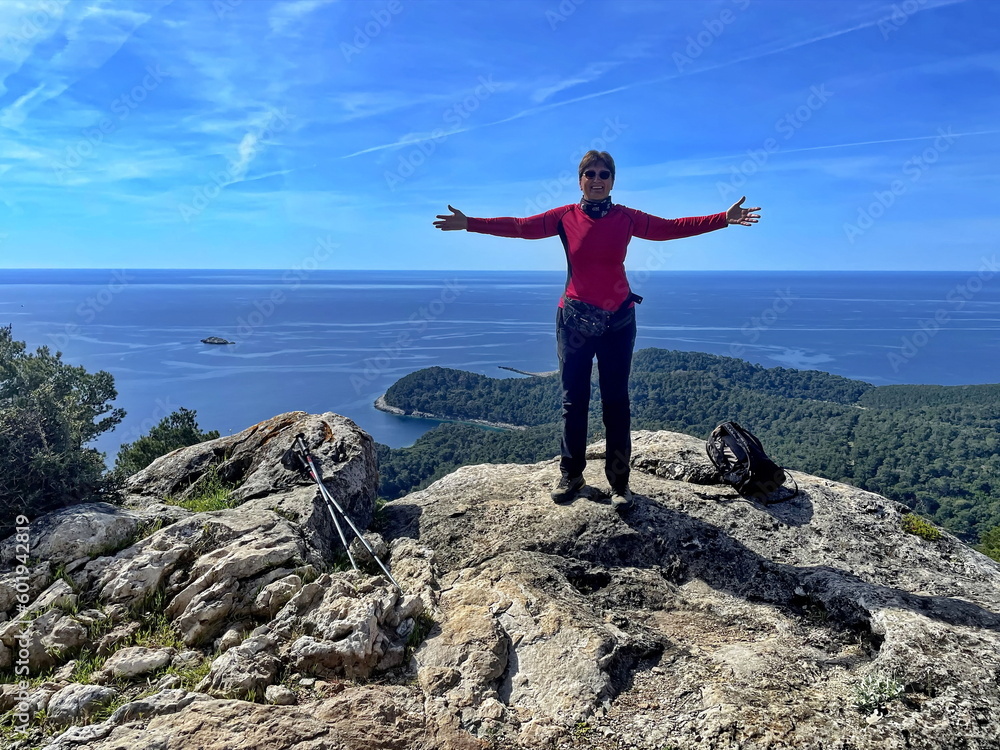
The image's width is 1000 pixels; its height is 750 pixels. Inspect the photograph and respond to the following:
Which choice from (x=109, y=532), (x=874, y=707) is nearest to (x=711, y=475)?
(x=874, y=707)

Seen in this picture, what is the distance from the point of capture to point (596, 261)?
548cm

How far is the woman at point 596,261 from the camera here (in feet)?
17.9

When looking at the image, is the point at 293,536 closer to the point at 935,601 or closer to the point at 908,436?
the point at 935,601

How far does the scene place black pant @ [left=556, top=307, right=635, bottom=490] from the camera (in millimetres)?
5605

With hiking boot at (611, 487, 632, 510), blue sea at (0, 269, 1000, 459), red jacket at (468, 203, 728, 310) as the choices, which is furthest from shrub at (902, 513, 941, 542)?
blue sea at (0, 269, 1000, 459)

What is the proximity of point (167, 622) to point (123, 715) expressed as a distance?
955 mm

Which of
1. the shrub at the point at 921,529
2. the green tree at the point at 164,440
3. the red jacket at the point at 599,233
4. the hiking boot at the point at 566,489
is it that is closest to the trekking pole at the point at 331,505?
the hiking boot at the point at 566,489

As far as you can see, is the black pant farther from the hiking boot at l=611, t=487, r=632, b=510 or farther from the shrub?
the shrub

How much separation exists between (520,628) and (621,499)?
227cm

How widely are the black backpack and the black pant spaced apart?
4.94 ft

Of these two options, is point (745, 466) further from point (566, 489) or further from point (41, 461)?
point (41, 461)

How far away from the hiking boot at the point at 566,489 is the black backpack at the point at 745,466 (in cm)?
184

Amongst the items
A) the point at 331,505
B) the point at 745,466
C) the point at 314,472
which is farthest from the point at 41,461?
the point at 745,466

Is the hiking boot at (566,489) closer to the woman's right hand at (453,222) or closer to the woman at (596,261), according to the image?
the woman at (596,261)
